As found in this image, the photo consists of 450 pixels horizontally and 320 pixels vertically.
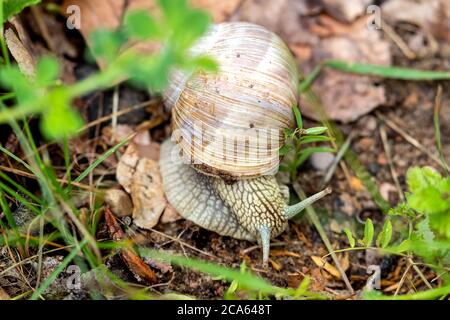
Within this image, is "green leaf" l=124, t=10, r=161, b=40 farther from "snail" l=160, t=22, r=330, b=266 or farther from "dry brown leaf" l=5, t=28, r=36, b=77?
"dry brown leaf" l=5, t=28, r=36, b=77

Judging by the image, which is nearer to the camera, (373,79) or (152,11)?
(152,11)

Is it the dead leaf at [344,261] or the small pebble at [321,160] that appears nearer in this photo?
the dead leaf at [344,261]

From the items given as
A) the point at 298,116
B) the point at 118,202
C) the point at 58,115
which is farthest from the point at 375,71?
the point at 58,115

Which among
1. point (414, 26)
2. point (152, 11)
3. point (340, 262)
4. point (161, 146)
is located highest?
point (152, 11)

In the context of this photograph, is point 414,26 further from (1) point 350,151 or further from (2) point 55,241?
(2) point 55,241

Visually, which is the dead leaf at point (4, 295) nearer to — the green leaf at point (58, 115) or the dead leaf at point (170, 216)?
the dead leaf at point (170, 216)

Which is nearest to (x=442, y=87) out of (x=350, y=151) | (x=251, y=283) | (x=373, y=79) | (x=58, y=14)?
(x=373, y=79)

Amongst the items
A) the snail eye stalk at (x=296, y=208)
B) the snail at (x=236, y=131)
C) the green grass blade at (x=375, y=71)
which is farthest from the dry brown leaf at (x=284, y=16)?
the snail eye stalk at (x=296, y=208)
